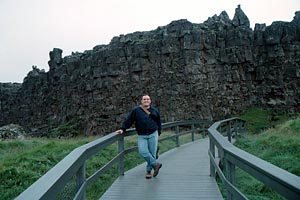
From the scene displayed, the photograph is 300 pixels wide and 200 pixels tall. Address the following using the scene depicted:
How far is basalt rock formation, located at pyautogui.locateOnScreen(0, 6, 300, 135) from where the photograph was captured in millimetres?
32656

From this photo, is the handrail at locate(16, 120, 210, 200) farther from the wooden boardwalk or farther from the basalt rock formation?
the basalt rock formation

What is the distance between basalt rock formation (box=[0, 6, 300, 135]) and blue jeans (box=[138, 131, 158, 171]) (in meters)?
26.6

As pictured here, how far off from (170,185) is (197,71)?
27.9 m

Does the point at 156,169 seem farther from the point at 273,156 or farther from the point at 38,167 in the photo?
the point at 273,156

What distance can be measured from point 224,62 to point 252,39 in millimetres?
3524

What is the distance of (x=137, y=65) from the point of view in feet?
118

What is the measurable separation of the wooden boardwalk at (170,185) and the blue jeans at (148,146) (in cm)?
38

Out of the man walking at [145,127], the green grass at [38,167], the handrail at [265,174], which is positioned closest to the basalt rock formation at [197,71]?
the green grass at [38,167]

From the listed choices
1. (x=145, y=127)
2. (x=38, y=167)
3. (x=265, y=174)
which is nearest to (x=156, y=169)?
(x=145, y=127)

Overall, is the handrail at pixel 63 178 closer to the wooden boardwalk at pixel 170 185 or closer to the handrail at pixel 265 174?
the wooden boardwalk at pixel 170 185

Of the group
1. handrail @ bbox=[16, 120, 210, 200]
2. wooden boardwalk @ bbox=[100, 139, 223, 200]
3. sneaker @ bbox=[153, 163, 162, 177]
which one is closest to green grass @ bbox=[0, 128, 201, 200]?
wooden boardwalk @ bbox=[100, 139, 223, 200]

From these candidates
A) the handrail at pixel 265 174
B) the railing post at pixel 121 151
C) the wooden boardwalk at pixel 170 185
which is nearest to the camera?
the handrail at pixel 265 174

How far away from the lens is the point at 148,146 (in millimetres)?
7332

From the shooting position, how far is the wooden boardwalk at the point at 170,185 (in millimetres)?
5766
